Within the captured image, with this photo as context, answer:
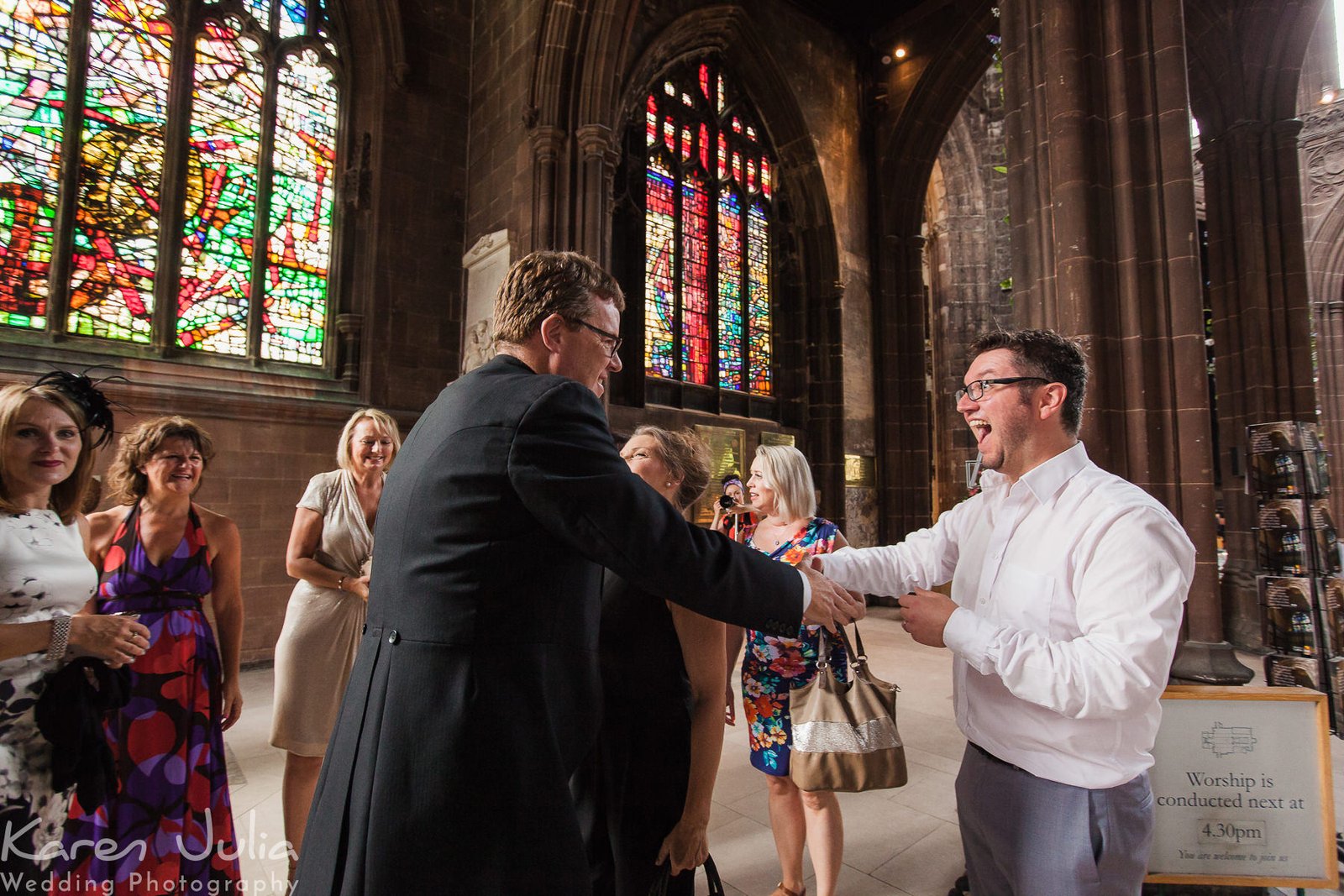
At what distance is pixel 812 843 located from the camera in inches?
91.3

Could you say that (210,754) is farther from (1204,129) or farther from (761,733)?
(1204,129)

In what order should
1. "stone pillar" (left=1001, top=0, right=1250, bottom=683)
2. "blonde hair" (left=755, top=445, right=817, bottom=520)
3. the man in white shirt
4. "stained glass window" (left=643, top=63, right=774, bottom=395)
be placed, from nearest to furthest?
the man in white shirt < "blonde hair" (left=755, top=445, right=817, bottom=520) < "stone pillar" (left=1001, top=0, right=1250, bottom=683) < "stained glass window" (left=643, top=63, right=774, bottom=395)

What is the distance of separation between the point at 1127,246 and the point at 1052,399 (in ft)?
10.3

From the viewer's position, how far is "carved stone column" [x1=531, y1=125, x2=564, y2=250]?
7.19 m

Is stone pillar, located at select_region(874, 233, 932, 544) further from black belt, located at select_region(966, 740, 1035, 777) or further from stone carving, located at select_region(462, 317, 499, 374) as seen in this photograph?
black belt, located at select_region(966, 740, 1035, 777)

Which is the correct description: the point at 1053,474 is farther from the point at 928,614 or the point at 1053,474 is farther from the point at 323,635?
the point at 323,635

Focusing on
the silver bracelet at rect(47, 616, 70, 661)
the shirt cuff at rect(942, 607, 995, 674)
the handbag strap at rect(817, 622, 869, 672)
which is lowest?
the handbag strap at rect(817, 622, 869, 672)

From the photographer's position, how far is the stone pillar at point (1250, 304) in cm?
713

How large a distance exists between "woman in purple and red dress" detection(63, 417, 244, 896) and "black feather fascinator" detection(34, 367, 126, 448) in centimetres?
31

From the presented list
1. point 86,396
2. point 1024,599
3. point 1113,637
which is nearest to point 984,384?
point 1024,599

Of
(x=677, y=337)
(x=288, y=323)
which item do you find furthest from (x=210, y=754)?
(x=677, y=337)

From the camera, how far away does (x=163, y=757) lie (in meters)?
2.08

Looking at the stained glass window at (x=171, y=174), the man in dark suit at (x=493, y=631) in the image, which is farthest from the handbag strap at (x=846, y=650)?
the stained glass window at (x=171, y=174)

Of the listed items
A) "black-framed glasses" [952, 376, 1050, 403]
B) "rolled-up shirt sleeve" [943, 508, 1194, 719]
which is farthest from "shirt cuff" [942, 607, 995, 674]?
"black-framed glasses" [952, 376, 1050, 403]
